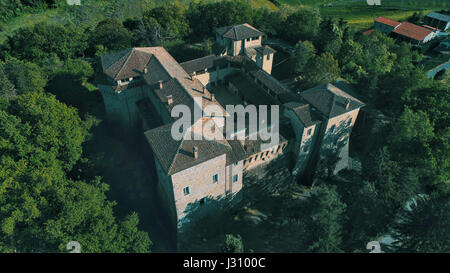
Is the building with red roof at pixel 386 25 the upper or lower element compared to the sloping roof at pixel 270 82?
lower

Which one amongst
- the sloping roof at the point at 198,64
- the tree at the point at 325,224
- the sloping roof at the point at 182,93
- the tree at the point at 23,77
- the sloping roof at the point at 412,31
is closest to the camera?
the tree at the point at 325,224

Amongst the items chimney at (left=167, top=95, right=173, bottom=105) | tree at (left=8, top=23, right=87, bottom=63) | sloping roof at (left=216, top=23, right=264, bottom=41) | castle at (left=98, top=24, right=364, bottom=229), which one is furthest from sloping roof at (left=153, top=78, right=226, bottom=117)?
tree at (left=8, top=23, right=87, bottom=63)

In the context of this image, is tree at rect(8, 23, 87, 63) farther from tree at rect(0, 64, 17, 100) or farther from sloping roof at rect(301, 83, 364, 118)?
sloping roof at rect(301, 83, 364, 118)

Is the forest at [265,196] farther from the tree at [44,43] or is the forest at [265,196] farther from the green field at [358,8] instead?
the green field at [358,8]

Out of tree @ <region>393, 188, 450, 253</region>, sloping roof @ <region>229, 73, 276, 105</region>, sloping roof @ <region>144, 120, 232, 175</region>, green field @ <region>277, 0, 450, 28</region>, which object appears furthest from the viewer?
green field @ <region>277, 0, 450, 28</region>

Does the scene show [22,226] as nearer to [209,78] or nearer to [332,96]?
[209,78]

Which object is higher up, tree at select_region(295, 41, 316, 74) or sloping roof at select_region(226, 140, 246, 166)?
tree at select_region(295, 41, 316, 74)

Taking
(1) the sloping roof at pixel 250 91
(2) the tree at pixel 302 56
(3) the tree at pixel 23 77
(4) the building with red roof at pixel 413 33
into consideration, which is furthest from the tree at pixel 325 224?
(4) the building with red roof at pixel 413 33

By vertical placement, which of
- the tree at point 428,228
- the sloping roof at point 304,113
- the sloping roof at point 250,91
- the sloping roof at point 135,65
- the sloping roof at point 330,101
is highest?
the sloping roof at point 135,65
